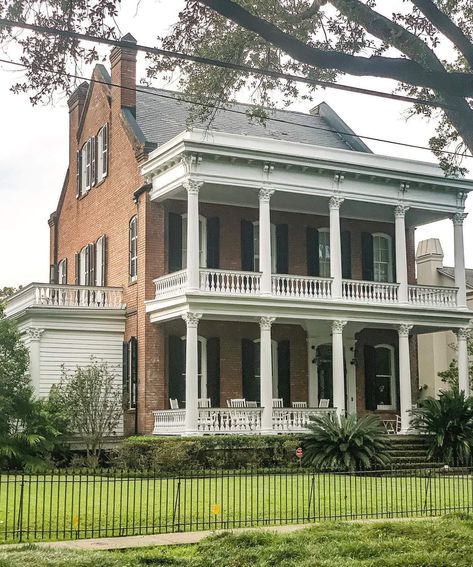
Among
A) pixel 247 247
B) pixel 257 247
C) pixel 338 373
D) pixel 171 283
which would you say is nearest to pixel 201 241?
pixel 247 247

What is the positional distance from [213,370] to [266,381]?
306 cm

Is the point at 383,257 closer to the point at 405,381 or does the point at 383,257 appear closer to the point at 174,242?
the point at 405,381

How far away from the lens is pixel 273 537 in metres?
12.5

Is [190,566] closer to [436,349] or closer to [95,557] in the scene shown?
[95,557]

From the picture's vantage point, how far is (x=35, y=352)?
92.7 feet

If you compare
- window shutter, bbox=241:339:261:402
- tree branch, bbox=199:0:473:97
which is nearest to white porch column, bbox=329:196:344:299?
window shutter, bbox=241:339:261:402

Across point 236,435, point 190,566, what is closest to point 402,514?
point 190,566

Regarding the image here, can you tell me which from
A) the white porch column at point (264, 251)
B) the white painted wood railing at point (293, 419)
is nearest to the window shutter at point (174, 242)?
the white porch column at point (264, 251)

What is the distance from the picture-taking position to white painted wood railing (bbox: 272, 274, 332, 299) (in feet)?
93.1

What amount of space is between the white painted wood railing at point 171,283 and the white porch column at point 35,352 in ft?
11.7

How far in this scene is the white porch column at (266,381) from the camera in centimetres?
2686

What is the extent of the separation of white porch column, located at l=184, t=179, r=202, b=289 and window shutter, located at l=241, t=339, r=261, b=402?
414cm

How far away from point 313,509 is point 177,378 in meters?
13.2

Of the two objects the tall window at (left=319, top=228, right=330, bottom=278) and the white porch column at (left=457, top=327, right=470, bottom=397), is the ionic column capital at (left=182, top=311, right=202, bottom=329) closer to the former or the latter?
the tall window at (left=319, top=228, right=330, bottom=278)
